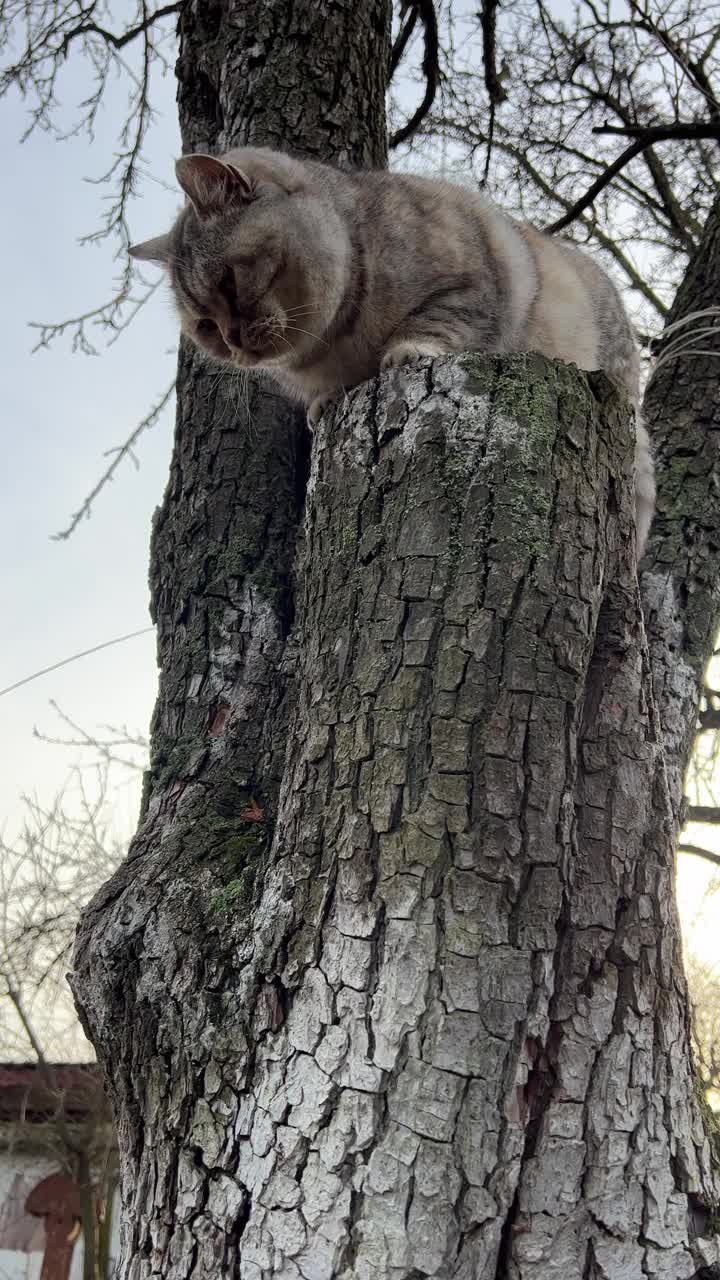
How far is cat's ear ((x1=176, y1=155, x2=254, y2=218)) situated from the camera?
2.11 meters

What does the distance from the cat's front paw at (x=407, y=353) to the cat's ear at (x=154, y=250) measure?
791 millimetres

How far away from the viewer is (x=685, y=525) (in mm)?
2576

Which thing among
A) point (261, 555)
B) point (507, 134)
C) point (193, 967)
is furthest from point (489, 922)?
point (507, 134)

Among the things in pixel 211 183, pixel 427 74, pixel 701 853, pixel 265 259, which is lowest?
pixel 701 853

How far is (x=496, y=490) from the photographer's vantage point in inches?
60.1

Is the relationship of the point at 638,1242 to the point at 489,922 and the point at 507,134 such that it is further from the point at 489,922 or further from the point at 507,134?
the point at 507,134

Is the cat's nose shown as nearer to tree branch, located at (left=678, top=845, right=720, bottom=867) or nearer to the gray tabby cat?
the gray tabby cat

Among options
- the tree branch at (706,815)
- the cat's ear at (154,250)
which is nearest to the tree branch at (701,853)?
the tree branch at (706,815)

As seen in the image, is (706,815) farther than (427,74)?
Yes

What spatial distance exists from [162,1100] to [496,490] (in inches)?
44.0

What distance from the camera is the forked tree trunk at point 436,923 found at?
1.26m

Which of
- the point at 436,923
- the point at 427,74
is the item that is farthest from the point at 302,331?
the point at 427,74

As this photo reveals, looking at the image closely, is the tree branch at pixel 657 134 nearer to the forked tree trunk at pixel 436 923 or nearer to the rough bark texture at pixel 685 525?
the rough bark texture at pixel 685 525

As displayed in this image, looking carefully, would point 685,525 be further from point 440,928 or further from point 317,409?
point 440,928
